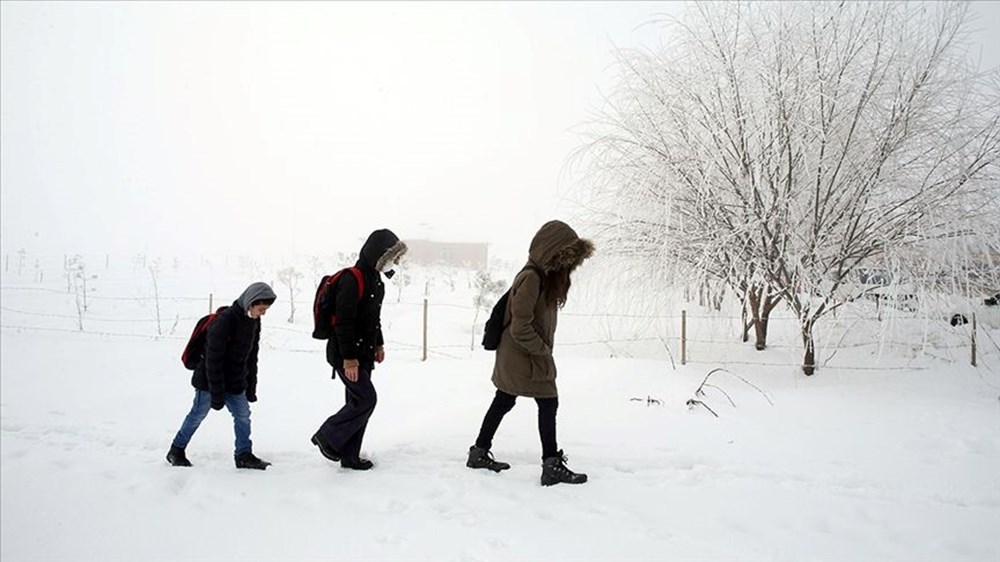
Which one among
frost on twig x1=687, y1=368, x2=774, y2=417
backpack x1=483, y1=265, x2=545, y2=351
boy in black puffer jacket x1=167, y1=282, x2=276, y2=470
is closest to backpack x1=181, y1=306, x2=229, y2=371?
boy in black puffer jacket x1=167, y1=282, x2=276, y2=470

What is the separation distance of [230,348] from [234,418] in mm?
475

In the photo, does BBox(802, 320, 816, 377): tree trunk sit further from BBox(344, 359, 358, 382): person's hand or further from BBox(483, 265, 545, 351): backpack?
BBox(344, 359, 358, 382): person's hand

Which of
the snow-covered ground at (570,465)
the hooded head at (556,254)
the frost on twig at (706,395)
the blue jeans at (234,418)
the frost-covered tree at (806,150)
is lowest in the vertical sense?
the snow-covered ground at (570,465)

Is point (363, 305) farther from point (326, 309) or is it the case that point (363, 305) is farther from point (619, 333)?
point (619, 333)

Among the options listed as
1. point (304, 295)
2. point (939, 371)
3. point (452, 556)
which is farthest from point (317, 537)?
point (304, 295)

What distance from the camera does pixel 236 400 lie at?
11.2 feet

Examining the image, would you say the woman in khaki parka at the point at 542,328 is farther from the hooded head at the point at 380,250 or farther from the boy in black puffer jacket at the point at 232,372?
the boy in black puffer jacket at the point at 232,372

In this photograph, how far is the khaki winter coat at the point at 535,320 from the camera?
9.94 feet

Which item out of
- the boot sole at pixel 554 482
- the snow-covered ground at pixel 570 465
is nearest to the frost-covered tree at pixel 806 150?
the snow-covered ground at pixel 570 465

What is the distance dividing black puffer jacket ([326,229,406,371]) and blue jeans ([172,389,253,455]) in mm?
750

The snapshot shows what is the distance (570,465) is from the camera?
3.48 metres

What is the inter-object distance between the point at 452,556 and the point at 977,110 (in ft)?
23.3

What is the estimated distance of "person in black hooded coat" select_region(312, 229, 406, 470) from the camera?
3.12 metres

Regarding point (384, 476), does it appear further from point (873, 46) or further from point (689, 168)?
point (873, 46)
